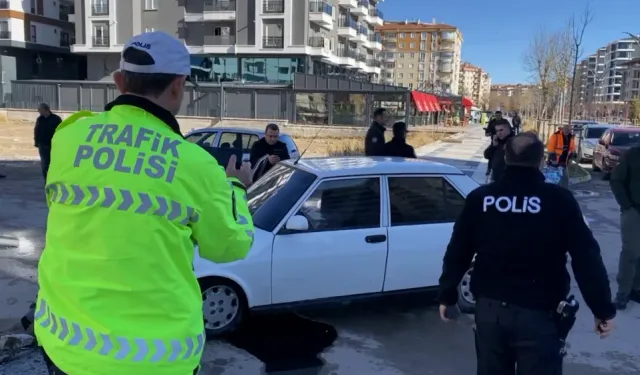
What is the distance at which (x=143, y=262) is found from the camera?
5.26 feet

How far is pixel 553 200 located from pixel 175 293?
191cm

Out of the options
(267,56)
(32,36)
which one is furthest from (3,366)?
(32,36)

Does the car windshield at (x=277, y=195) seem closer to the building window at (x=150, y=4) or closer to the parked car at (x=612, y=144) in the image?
the parked car at (x=612, y=144)

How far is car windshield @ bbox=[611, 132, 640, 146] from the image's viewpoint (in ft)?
60.4

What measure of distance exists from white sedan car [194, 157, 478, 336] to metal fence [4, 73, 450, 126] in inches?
946

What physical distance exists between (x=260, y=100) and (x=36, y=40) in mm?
32297

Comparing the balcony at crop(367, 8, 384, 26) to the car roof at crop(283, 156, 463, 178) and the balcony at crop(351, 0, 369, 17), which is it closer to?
the balcony at crop(351, 0, 369, 17)

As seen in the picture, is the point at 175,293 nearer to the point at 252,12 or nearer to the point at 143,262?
the point at 143,262

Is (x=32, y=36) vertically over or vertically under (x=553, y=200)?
over

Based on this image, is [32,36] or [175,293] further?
[32,36]

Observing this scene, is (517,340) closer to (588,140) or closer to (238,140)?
(238,140)

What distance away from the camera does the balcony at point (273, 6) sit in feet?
171

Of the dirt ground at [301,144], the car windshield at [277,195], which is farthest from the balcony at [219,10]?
the car windshield at [277,195]

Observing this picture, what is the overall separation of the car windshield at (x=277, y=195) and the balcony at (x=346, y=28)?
6015 centimetres
